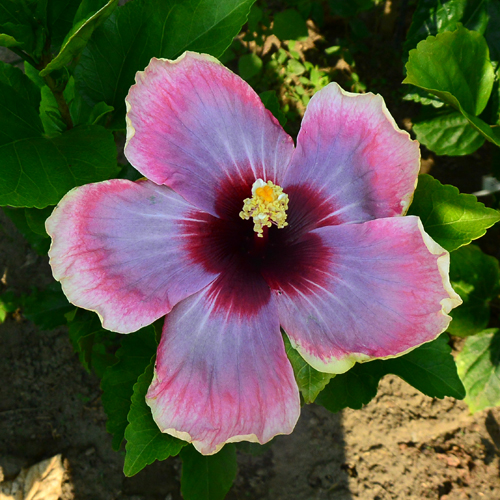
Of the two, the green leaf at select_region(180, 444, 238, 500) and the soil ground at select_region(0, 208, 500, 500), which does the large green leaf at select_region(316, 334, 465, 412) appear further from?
the soil ground at select_region(0, 208, 500, 500)

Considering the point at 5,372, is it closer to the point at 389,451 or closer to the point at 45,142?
the point at 45,142

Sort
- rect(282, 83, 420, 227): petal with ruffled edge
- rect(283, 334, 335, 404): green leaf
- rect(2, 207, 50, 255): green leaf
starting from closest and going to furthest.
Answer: rect(282, 83, 420, 227): petal with ruffled edge, rect(283, 334, 335, 404): green leaf, rect(2, 207, 50, 255): green leaf

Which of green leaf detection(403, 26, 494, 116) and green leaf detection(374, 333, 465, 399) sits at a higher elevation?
green leaf detection(403, 26, 494, 116)

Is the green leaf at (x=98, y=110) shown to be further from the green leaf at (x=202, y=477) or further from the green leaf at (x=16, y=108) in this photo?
the green leaf at (x=202, y=477)

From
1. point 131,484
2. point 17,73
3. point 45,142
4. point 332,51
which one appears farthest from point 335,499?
point 332,51

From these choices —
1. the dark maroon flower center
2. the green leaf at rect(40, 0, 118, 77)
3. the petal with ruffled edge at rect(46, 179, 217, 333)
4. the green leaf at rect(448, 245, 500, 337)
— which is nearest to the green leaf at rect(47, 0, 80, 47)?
the green leaf at rect(40, 0, 118, 77)

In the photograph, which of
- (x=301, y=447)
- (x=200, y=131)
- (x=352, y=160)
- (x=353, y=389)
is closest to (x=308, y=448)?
(x=301, y=447)
